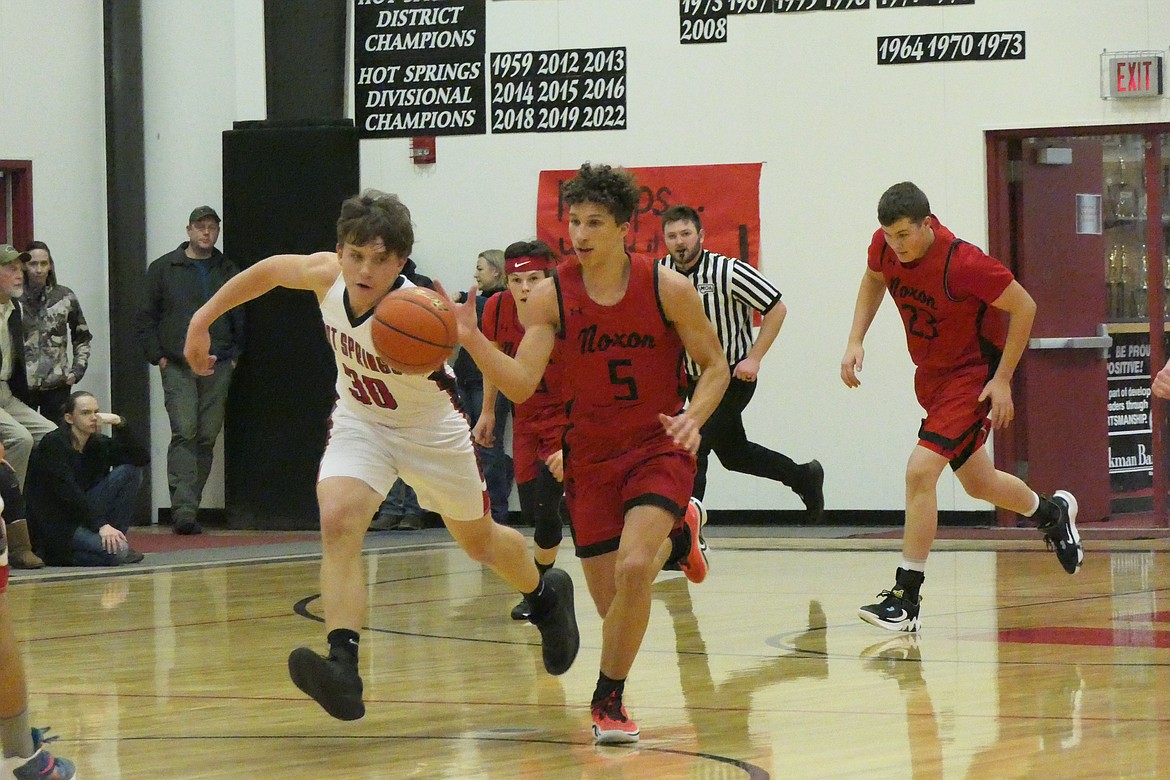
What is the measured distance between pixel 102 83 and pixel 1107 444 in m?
7.39

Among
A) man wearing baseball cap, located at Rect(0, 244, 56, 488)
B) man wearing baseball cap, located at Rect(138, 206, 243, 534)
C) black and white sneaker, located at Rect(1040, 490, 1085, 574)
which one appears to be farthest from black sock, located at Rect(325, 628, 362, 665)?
man wearing baseball cap, located at Rect(138, 206, 243, 534)

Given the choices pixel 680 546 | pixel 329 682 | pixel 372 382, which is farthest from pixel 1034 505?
pixel 329 682

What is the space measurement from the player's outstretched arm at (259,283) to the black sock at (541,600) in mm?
1162

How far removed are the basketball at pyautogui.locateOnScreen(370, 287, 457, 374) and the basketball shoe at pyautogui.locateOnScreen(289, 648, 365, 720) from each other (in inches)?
31.0

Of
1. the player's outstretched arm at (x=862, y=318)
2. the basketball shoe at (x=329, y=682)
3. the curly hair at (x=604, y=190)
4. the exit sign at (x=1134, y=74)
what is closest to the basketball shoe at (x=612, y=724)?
the basketball shoe at (x=329, y=682)

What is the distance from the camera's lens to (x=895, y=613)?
21.3 ft

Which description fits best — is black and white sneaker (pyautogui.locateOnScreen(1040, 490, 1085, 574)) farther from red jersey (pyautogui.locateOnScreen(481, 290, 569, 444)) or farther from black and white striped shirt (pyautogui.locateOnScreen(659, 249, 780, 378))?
red jersey (pyautogui.locateOnScreen(481, 290, 569, 444))

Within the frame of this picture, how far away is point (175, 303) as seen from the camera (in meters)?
11.6

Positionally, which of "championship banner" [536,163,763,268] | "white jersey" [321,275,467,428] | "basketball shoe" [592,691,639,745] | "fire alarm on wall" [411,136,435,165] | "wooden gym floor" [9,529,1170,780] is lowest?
"wooden gym floor" [9,529,1170,780]

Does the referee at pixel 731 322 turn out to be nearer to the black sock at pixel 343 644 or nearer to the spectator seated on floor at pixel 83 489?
the spectator seated on floor at pixel 83 489

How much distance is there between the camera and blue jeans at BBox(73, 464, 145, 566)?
9328 mm

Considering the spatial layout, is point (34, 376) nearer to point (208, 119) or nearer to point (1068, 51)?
point (208, 119)

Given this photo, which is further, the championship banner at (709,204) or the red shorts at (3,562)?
the championship banner at (709,204)

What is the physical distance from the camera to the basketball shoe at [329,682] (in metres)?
4.33
